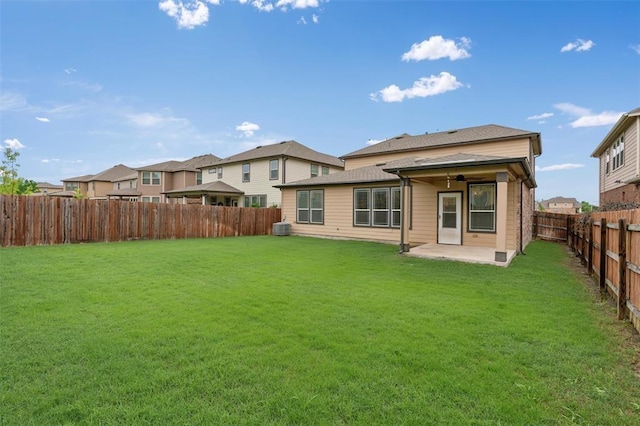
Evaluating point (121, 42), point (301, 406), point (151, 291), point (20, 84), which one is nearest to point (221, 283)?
point (151, 291)

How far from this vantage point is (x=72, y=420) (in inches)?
82.5

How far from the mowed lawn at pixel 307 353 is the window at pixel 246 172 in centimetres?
1846

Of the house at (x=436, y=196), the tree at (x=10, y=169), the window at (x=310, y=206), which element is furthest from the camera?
the tree at (x=10, y=169)

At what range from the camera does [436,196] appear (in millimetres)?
11750

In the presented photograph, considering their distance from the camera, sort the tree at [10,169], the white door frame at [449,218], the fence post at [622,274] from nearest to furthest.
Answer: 1. the fence post at [622,274]
2. the white door frame at [449,218]
3. the tree at [10,169]

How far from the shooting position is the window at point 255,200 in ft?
75.8

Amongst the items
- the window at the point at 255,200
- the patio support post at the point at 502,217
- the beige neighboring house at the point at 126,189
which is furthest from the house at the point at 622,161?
the beige neighboring house at the point at 126,189

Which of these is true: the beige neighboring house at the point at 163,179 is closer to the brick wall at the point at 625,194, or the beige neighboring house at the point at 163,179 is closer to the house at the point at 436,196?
the house at the point at 436,196

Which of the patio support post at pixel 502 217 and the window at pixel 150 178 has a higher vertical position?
the window at pixel 150 178

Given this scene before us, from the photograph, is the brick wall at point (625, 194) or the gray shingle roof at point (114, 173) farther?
the gray shingle roof at point (114, 173)

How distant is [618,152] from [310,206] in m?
16.7

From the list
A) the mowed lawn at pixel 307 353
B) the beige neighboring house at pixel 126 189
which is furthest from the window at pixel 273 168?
the mowed lawn at pixel 307 353

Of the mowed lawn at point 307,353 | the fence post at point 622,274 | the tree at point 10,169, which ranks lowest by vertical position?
the mowed lawn at point 307,353

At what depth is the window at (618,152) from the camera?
16.0 meters
